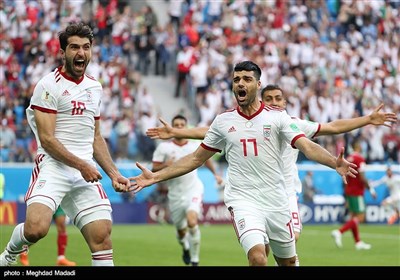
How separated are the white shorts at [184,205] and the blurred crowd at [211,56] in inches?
446

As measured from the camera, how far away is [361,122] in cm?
1189

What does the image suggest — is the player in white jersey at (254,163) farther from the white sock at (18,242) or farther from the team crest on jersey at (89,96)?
the white sock at (18,242)

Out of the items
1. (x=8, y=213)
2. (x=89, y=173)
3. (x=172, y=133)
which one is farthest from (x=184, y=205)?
(x=8, y=213)

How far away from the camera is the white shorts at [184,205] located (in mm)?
18906

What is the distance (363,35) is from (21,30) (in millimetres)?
14879

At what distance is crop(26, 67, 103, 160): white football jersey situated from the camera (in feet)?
37.2

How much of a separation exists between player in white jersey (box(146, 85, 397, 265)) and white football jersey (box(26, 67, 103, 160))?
1003mm

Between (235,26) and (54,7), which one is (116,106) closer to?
(54,7)

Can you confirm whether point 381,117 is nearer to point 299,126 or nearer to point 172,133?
point 299,126

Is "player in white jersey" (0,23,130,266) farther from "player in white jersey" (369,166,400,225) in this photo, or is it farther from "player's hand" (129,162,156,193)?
"player in white jersey" (369,166,400,225)

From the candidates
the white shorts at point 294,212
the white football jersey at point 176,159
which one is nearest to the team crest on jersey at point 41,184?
the white shorts at point 294,212

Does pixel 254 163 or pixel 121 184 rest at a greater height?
pixel 254 163

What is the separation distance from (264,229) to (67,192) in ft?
7.39
